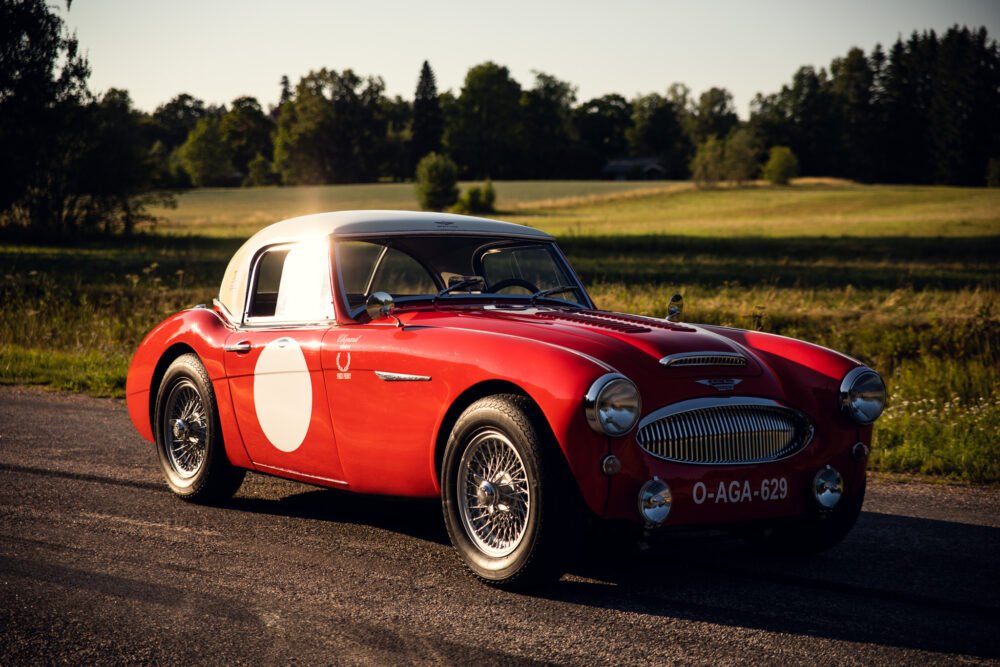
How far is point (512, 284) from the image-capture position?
20.0 ft

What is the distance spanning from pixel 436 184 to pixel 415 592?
78.3 m

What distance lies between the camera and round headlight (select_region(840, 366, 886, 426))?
16.3 feet

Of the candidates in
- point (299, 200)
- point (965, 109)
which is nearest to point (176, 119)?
point (299, 200)

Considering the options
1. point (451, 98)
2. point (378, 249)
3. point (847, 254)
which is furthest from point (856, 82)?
point (378, 249)

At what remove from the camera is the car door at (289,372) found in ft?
17.9

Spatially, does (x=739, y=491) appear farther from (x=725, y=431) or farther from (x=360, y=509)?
(x=360, y=509)

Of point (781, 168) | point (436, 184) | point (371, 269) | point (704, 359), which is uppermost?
point (781, 168)

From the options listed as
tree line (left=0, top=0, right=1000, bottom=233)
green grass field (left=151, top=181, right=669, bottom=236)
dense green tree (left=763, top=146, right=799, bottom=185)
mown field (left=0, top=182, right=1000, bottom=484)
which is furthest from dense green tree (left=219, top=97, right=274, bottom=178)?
dense green tree (left=763, top=146, right=799, bottom=185)

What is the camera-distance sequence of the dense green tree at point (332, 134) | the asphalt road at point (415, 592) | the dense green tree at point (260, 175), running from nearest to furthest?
the asphalt road at point (415, 592) → the dense green tree at point (332, 134) → the dense green tree at point (260, 175)

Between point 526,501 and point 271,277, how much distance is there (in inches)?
102

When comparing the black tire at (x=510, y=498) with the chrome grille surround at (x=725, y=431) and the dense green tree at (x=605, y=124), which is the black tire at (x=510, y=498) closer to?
the chrome grille surround at (x=725, y=431)

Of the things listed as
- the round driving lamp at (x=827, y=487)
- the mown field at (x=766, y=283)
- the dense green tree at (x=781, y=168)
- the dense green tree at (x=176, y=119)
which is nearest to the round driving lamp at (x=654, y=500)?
the round driving lamp at (x=827, y=487)

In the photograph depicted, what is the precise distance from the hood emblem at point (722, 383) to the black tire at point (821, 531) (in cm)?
73

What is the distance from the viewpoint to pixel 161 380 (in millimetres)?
6715
